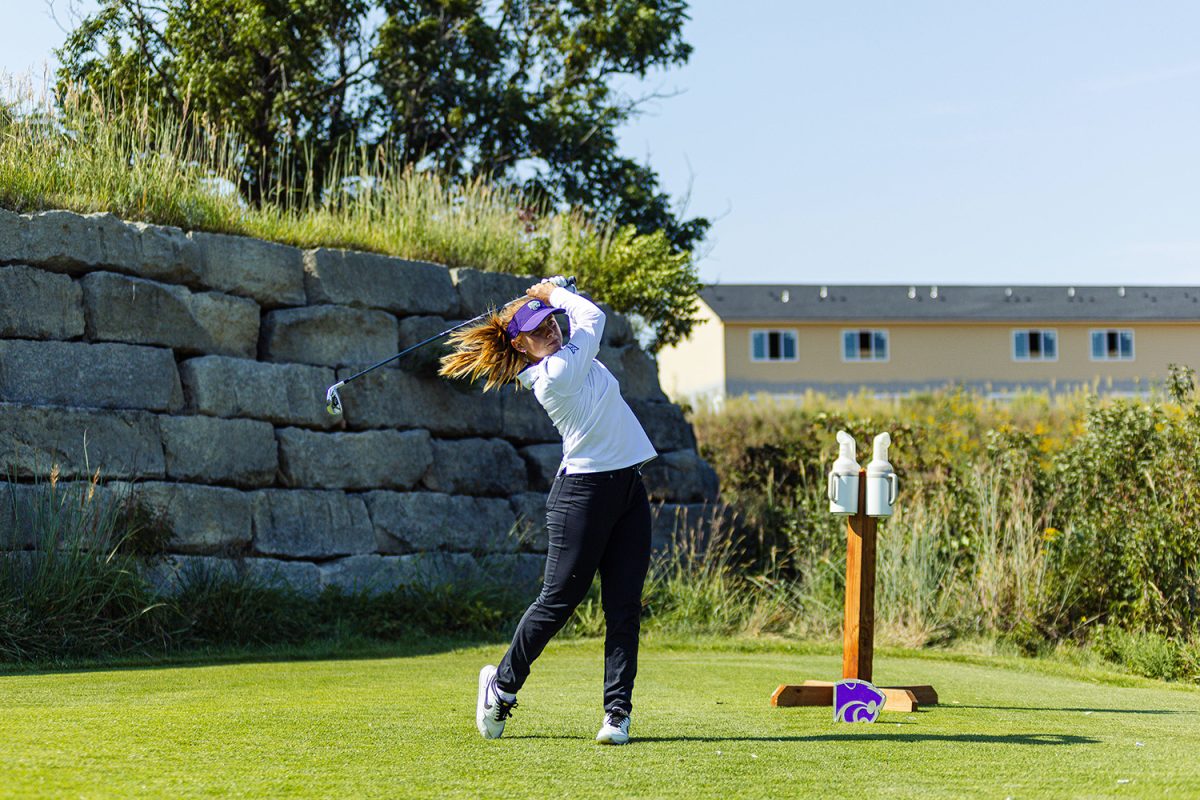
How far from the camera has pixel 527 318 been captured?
5.41 m

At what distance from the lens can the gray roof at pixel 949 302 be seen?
40375 mm

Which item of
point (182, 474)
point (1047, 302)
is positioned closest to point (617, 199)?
point (182, 474)

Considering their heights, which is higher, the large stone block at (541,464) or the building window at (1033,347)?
the building window at (1033,347)

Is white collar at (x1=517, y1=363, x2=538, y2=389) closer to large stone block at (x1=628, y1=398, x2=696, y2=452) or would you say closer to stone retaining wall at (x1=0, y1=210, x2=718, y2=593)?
stone retaining wall at (x1=0, y1=210, x2=718, y2=593)

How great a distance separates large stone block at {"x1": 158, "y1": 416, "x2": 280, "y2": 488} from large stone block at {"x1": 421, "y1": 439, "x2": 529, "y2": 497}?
1.46 m

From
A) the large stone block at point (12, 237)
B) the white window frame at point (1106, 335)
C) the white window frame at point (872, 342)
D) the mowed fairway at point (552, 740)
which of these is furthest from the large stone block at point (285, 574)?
the white window frame at point (1106, 335)

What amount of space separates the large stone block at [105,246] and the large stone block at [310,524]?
1838 mm

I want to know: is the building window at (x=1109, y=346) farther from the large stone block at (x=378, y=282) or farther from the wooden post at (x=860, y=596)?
the wooden post at (x=860, y=596)

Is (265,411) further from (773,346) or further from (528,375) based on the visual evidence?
(773,346)

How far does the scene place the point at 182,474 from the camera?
9.62 meters

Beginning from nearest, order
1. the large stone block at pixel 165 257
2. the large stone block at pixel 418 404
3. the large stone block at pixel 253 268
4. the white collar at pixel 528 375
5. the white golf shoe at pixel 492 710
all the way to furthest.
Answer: the white golf shoe at pixel 492 710 → the white collar at pixel 528 375 → the large stone block at pixel 165 257 → the large stone block at pixel 253 268 → the large stone block at pixel 418 404

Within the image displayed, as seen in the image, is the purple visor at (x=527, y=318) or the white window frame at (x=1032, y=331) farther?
the white window frame at (x=1032, y=331)

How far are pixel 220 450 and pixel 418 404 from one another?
1875mm

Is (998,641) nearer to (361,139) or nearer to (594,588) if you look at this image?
(594,588)
